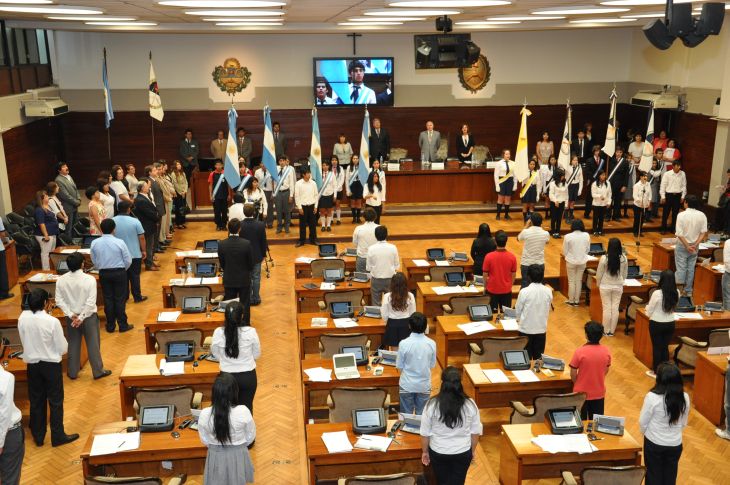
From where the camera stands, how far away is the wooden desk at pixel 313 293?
10.7 metres

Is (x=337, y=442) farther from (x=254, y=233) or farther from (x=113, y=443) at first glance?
(x=254, y=233)

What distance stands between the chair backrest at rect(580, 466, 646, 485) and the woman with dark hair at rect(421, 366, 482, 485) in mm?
933

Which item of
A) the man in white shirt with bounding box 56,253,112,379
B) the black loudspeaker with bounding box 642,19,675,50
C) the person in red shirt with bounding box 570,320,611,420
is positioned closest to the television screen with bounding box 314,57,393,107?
the man in white shirt with bounding box 56,253,112,379

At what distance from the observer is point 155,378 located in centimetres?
773

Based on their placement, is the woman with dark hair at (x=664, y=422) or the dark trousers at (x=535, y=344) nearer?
the woman with dark hair at (x=664, y=422)

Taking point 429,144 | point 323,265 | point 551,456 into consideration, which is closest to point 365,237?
point 323,265

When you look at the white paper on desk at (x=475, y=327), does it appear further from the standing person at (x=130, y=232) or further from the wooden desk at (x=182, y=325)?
the standing person at (x=130, y=232)

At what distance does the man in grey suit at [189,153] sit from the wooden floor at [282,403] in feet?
20.4

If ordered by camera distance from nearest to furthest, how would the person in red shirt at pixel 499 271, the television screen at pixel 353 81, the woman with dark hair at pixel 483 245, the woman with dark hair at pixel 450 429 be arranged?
1. the woman with dark hair at pixel 450 429
2. the person in red shirt at pixel 499 271
3. the woman with dark hair at pixel 483 245
4. the television screen at pixel 353 81

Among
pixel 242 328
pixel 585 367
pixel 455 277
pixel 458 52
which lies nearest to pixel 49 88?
pixel 458 52

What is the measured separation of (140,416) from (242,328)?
1.20 m

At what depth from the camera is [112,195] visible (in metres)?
13.7

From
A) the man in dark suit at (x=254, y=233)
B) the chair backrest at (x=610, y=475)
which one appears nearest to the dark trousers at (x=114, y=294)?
the man in dark suit at (x=254, y=233)

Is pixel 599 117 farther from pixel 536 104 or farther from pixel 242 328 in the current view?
pixel 242 328
